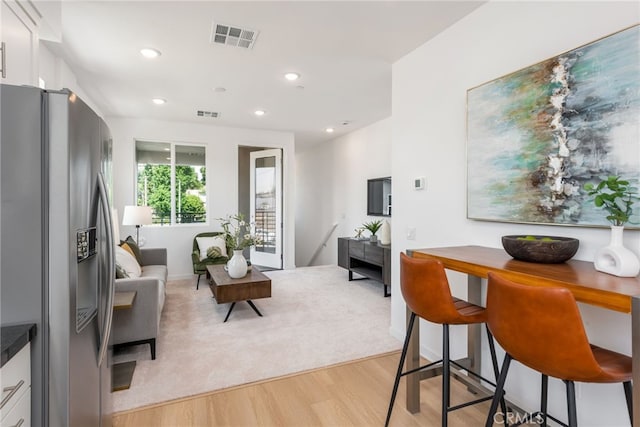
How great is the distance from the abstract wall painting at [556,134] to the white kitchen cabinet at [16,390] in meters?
2.46

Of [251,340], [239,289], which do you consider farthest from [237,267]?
[251,340]

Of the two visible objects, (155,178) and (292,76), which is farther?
(155,178)

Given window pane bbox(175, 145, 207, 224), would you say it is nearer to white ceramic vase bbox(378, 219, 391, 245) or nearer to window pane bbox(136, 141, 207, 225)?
window pane bbox(136, 141, 207, 225)

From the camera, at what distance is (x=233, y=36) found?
2707 mm

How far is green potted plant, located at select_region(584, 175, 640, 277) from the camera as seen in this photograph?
1.30 metres

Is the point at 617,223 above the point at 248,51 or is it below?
below

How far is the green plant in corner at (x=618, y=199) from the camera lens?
55.0 inches

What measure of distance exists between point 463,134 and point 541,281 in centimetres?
140

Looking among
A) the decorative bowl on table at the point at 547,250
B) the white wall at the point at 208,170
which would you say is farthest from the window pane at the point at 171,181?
the decorative bowl on table at the point at 547,250

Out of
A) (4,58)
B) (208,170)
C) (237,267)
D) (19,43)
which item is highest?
(19,43)

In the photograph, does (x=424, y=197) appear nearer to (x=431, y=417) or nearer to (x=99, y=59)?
(x=431, y=417)

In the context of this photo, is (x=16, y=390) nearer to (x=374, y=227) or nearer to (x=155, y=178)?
(x=374, y=227)

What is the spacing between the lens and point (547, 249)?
1586 mm

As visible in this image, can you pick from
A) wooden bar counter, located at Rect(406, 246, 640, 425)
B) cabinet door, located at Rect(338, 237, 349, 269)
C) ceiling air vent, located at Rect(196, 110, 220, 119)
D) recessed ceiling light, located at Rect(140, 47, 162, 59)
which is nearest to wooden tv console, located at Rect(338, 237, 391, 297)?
cabinet door, located at Rect(338, 237, 349, 269)
